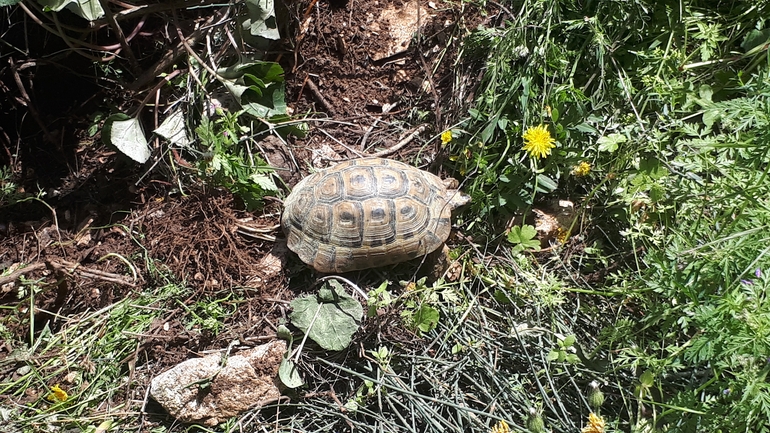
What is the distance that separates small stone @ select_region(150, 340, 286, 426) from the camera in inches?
104

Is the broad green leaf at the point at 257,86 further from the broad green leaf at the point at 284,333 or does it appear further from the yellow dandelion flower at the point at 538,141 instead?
the yellow dandelion flower at the point at 538,141

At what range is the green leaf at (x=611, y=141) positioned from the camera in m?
2.53

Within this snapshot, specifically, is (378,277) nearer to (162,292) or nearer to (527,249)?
(527,249)

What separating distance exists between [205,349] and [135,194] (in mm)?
1023

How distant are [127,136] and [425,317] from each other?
6.15 feet

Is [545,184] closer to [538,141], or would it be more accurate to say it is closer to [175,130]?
[538,141]

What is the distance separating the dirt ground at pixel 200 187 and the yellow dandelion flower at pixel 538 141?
1.95ft

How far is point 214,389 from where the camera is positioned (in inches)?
104

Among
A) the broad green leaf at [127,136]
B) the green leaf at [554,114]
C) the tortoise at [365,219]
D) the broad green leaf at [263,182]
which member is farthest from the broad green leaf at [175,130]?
the green leaf at [554,114]

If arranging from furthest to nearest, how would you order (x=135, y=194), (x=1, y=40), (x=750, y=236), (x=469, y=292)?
(x=135, y=194) < (x=1, y=40) < (x=469, y=292) < (x=750, y=236)

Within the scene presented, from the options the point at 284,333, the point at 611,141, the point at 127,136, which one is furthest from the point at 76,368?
the point at 611,141

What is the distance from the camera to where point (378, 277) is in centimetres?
298

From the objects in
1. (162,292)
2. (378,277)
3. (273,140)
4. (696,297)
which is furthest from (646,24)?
(162,292)

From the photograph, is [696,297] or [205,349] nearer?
[696,297]
